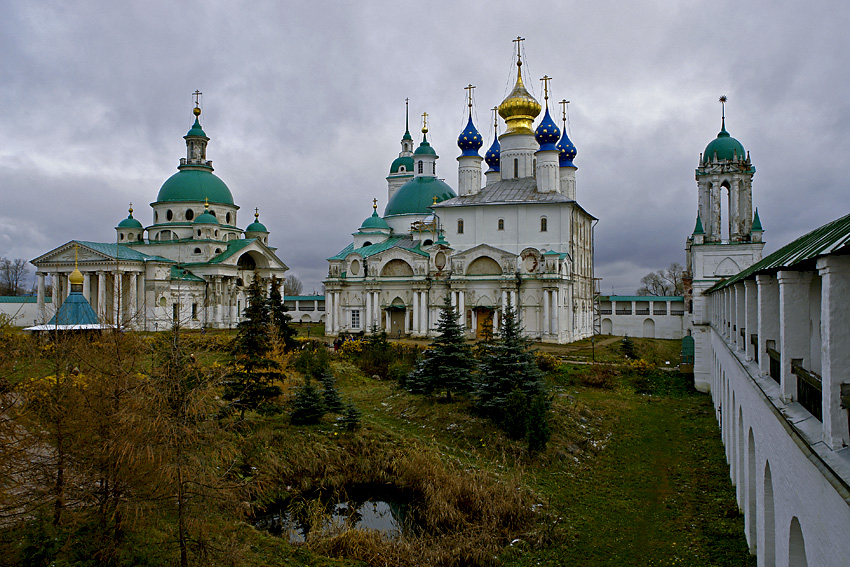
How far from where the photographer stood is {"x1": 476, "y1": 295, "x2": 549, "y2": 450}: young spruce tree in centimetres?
1623

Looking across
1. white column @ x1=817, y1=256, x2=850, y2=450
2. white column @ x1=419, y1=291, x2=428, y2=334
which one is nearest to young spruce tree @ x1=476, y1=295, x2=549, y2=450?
white column @ x1=817, y1=256, x2=850, y2=450

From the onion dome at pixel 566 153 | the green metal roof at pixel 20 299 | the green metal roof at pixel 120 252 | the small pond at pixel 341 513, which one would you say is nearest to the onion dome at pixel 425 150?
the onion dome at pixel 566 153

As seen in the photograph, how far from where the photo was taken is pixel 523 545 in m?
10.2

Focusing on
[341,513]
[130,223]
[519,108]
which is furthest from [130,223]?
[341,513]

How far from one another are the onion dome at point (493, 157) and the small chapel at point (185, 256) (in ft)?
65.4

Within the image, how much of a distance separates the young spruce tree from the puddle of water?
4505 mm

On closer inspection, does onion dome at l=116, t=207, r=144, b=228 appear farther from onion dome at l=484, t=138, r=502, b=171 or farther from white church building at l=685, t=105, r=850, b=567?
white church building at l=685, t=105, r=850, b=567

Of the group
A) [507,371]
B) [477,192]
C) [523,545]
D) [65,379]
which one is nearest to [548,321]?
[477,192]

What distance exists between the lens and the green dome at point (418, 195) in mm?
50250

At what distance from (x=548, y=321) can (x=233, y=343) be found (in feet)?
80.6

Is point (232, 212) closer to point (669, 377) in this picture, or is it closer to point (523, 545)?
point (669, 377)

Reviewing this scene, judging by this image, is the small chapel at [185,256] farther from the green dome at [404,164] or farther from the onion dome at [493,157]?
the onion dome at [493,157]

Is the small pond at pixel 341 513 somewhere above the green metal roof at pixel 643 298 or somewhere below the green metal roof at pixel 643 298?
below

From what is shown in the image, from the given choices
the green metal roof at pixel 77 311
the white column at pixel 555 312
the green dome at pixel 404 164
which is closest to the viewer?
the green metal roof at pixel 77 311
